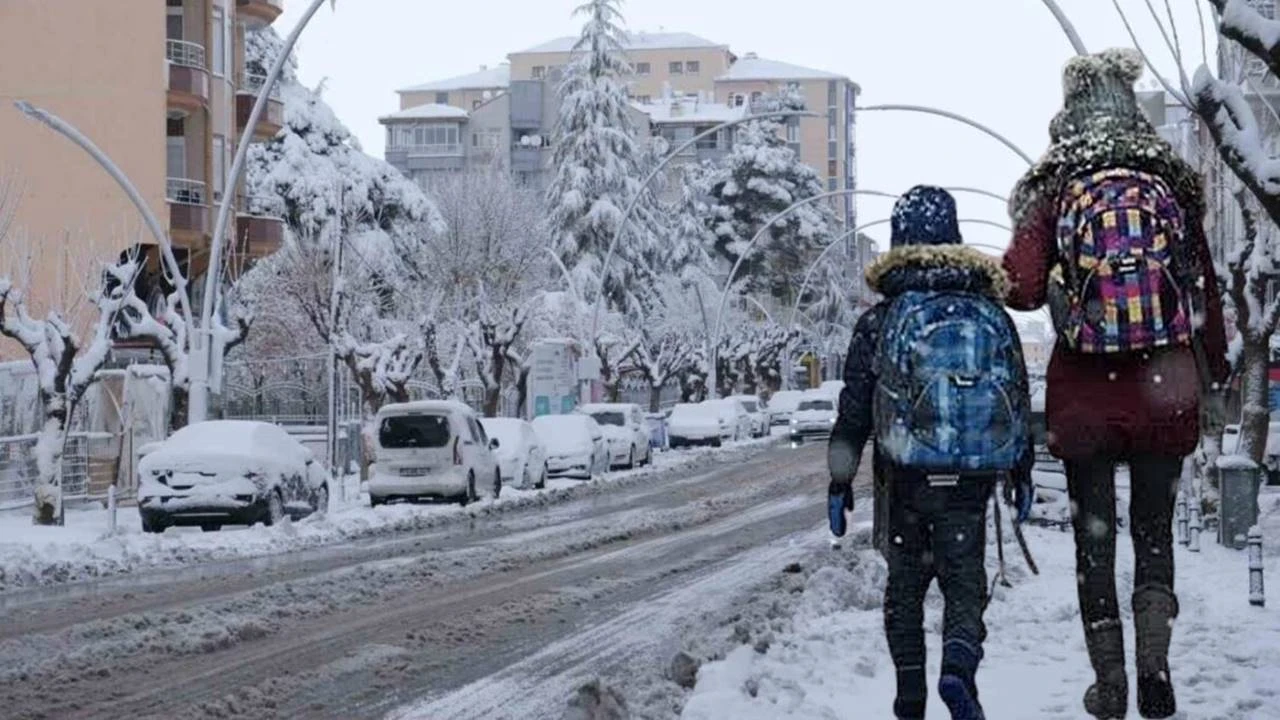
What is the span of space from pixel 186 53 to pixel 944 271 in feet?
146

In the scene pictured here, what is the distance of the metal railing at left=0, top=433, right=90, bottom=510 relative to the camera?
30438 millimetres

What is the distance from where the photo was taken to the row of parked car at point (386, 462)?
86.6 feet

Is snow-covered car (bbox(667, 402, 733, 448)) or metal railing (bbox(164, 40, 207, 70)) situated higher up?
metal railing (bbox(164, 40, 207, 70))

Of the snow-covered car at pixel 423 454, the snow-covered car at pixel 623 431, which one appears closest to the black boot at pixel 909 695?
the snow-covered car at pixel 423 454

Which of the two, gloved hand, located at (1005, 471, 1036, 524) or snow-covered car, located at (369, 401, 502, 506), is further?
snow-covered car, located at (369, 401, 502, 506)

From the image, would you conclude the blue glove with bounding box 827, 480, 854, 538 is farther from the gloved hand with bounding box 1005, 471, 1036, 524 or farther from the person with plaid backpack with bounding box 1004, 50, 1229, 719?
the person with plaid backpack with bounding box 1004, 50, 1229, 719

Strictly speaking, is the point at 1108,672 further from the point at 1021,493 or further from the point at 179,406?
the point at 179,406

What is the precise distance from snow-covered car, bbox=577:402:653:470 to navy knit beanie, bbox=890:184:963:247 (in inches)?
1627

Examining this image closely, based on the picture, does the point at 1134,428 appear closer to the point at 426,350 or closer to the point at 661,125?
the point at 426,350

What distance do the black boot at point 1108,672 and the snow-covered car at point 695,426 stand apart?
57.1 metres

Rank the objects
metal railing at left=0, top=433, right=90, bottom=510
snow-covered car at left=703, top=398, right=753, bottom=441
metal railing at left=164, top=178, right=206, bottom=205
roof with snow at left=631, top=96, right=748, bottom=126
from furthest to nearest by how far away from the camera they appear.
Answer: roof with snow at left=631, top=96, right=748, bottom=126
snow-covered car at left=703, top=398, right=753, bottom=441
metal railing at left=164, top=178, right=206, bottom=205
metal railing at left=0, top=433, right=90, bottom=510

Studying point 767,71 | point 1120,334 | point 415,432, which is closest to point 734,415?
point 415,432

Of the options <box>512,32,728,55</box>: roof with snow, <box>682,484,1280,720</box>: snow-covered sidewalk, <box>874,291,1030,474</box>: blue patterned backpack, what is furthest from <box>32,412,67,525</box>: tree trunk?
<box>512,32,728,55</box>: roof with snow

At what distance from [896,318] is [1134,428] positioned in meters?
0.84
